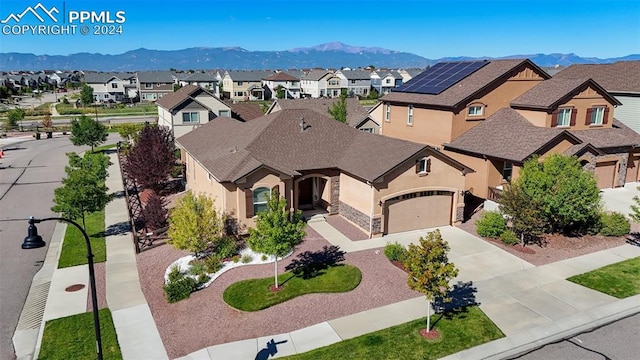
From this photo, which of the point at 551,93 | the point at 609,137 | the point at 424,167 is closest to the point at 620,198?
the point at 609,137

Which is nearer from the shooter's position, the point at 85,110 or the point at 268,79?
the point at 85,110

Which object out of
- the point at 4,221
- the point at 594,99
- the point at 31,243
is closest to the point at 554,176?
the point at 594,99

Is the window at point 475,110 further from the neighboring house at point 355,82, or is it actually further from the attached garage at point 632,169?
the neighboring house at point 355,82

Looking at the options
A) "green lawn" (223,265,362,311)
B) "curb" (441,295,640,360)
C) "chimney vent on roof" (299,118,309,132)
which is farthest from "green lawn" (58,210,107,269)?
"curb" (441,295,640,360)

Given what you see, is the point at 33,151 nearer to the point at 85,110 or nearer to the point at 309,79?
the point at 85,110

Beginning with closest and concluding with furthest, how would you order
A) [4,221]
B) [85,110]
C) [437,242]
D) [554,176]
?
[437,242], [554,176], [4,221], [85,110]

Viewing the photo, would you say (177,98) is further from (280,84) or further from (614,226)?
(280,84)
